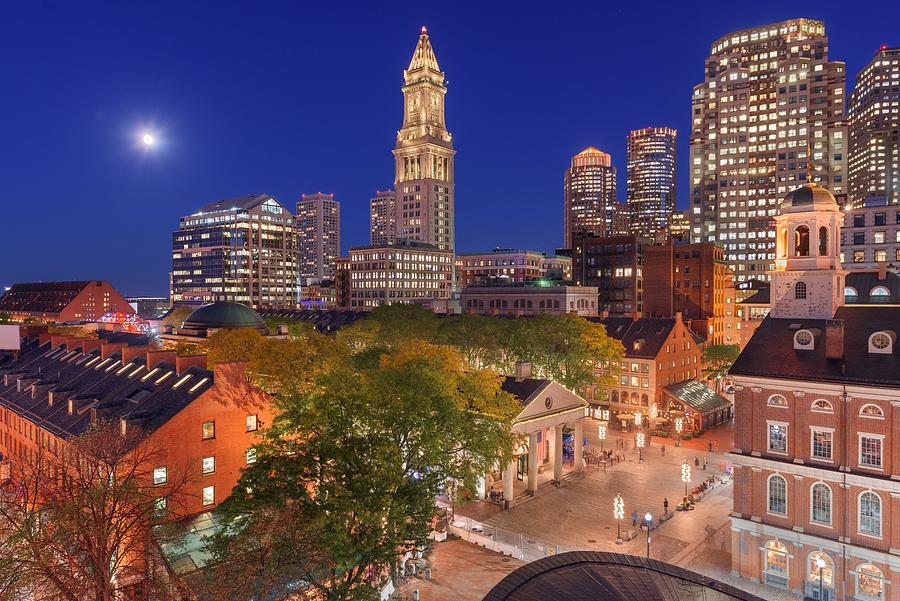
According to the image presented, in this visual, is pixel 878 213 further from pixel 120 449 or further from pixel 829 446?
pixel 120 449

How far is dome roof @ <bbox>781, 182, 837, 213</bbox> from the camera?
157 feet

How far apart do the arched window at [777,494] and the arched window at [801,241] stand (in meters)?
19.4

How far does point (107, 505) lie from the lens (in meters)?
28.3

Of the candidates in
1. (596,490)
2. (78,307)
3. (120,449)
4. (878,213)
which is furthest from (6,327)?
(878,213)

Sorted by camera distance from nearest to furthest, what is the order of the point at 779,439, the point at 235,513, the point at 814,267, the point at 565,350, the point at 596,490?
1. the point at 235,513
2. the point at 779,439
3. the point at 814,267
4. the point at 596,490
5. the point at 565,350

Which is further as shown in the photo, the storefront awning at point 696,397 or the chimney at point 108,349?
the storefront awning at point 696,397

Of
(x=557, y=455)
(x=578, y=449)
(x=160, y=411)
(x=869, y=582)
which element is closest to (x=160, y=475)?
(x=160, y=411)

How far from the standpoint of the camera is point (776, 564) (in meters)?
40.3

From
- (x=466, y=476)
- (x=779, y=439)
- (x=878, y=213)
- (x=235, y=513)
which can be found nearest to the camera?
(x=235, y=513)

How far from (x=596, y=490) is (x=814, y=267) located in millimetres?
28613

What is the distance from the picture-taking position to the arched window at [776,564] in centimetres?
3984

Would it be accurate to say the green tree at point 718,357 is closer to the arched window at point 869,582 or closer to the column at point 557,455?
the column at point 557,455

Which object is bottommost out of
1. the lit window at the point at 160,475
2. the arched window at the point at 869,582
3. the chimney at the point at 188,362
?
the arched window at the point at 869,582

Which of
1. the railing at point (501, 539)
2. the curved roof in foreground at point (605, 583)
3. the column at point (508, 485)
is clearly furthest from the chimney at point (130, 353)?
the curved roof in foreground at point (605, 583)
